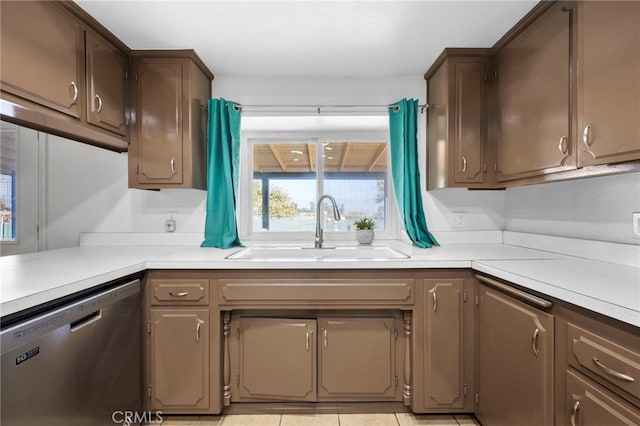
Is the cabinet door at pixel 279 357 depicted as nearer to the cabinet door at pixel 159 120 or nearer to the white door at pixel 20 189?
the cabinet door at pixel 159 120

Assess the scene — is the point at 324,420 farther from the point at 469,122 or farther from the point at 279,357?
the point at 469,122

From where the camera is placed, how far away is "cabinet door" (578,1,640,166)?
1.05 metres

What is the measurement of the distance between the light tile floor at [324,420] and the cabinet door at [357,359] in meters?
0.12

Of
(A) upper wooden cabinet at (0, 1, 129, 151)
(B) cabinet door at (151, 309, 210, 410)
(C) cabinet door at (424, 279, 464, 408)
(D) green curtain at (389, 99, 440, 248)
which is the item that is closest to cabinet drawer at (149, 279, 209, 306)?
(B) cabinet door at (151, 309, 210, 410)

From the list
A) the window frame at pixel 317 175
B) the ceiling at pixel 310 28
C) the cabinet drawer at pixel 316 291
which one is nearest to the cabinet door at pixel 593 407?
the cabinet drawer at pixel 316 291

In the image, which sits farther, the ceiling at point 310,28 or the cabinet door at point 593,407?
the ceiling at point 310,28

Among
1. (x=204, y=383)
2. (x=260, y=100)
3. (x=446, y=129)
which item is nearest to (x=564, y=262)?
(x=446, y=129)

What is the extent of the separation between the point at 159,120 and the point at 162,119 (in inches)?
0.8

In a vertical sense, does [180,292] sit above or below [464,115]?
below

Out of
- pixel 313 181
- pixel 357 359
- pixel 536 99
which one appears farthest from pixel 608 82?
pixel 313 181

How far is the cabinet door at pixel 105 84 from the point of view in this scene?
5.23 feet

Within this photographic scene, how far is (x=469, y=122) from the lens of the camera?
1.93m

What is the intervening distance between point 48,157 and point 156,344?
165 cm

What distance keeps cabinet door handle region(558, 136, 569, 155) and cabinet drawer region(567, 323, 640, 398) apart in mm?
803
